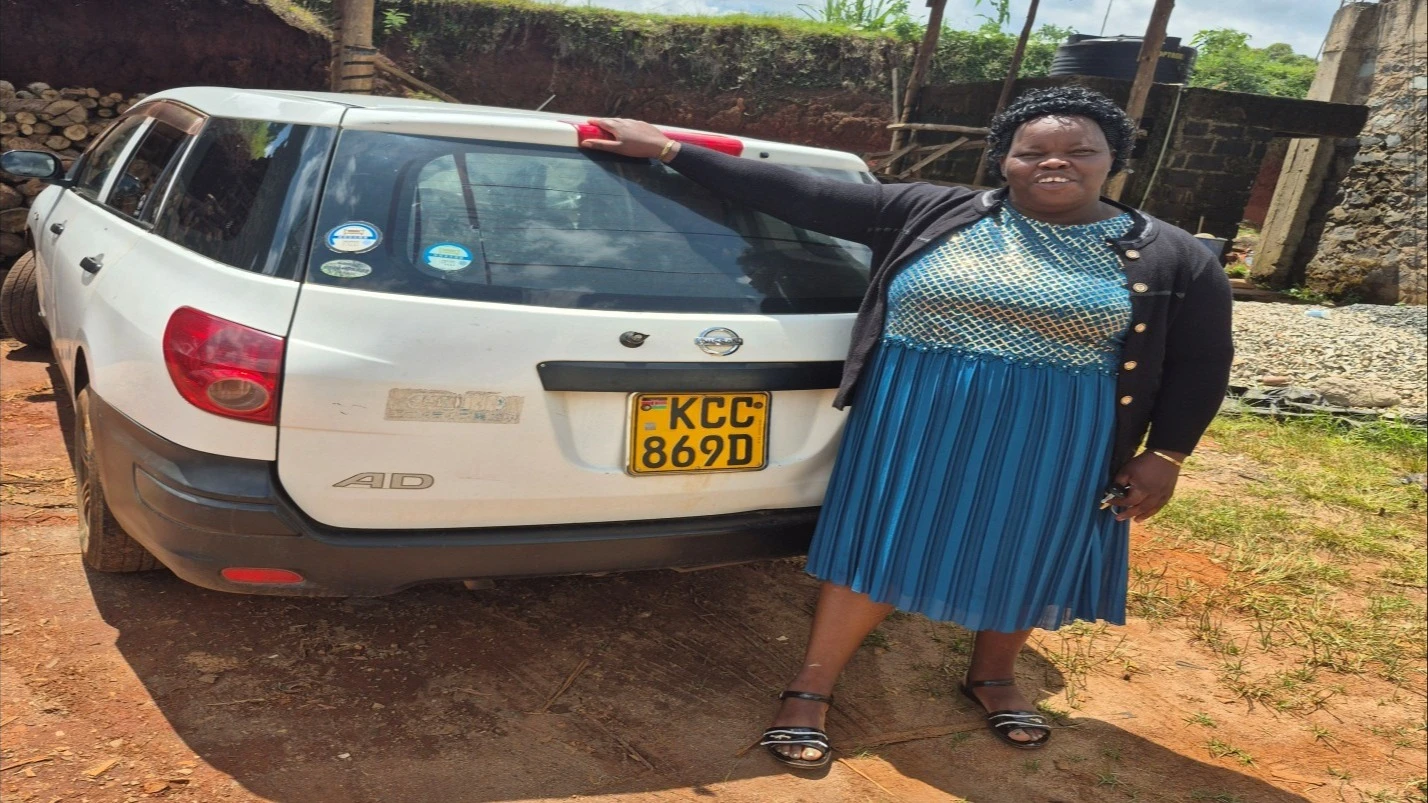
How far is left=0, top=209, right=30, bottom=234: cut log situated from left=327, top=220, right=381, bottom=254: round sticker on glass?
20.1 feet

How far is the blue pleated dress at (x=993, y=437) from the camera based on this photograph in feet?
7.97

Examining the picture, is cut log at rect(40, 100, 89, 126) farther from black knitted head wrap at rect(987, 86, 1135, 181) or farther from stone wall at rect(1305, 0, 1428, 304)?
stone wall at rect(1305, 0, 1428, 304)

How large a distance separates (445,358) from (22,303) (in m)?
4.20

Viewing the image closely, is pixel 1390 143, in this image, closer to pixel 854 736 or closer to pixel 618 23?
pixel 618 23

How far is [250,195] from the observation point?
8.09 feet

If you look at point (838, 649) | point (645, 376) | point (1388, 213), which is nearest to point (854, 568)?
point (838, 649)

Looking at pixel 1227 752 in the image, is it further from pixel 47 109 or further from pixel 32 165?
pixel 47 109

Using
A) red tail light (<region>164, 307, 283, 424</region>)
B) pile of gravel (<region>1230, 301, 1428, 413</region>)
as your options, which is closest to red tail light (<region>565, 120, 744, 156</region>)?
red tail light (<region>164, 307, 283, 424</region>)

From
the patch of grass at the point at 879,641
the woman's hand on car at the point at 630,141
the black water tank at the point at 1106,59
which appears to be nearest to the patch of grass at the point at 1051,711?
the patch of grass at the point at 879,641

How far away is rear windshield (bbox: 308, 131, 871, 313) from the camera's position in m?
2.32

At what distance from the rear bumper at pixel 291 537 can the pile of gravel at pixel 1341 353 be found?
19.6 ft

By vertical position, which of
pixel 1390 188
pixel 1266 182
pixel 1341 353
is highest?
pixel 1390 188

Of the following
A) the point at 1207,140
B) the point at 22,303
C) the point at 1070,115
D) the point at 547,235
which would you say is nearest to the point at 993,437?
the point at 1070,115

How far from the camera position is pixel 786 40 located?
16.7 metres
